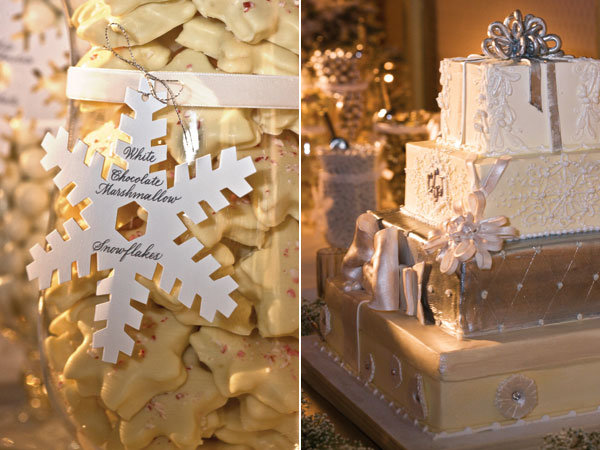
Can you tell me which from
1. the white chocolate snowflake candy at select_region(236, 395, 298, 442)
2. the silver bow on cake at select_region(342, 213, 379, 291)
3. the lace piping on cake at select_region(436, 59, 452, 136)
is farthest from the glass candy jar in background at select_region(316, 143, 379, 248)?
the white chocolate snowflake candy at select_region(236, 395, 298, 442)

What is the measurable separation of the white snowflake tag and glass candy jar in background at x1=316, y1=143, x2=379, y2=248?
175cm

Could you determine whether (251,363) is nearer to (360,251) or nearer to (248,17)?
(248,17)

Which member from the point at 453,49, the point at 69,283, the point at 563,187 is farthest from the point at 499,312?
the point at 453,49

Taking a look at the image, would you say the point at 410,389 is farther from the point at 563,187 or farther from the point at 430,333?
the point at 563,187

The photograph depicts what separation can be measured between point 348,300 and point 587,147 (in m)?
0.46

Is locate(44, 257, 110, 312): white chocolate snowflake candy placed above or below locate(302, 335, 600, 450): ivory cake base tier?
above

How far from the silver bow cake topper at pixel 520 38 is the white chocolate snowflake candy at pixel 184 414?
83 centimetres

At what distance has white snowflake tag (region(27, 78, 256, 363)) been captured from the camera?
651 mm

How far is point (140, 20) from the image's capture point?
2.10 feet

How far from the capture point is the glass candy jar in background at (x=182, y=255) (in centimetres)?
64

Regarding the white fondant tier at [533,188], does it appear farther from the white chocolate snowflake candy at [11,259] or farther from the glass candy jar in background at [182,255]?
the white chocolate snowflake candy at [11,259]

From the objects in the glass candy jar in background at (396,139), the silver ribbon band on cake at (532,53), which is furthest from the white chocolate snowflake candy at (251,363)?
the glass candy jar in background at (396,139)

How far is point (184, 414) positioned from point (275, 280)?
5.5 inches

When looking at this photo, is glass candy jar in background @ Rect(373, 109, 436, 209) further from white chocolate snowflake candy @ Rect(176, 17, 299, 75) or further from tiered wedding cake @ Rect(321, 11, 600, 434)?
white chocolate snowflake candy @ Rect(176, 17, 299, 75)
